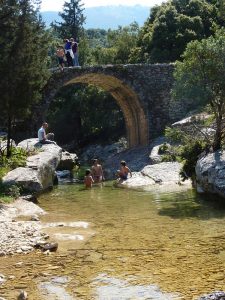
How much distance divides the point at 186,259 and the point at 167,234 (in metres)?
1.97

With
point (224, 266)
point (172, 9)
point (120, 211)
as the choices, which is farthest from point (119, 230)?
point (172, 9)

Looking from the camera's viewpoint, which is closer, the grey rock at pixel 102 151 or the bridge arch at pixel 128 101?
the bridge arch at pixel 128 101

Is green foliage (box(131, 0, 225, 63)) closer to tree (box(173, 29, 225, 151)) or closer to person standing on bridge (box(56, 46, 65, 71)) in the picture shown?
person standing on bridge (box(56, 46, 65, 71))

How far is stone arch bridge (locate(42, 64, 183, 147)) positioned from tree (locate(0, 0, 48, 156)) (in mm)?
10937

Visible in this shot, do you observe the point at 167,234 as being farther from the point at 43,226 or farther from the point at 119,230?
the point at 43,226

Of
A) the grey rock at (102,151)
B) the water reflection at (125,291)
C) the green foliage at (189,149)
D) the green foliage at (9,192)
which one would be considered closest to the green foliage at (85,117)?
the grey rock at (102,151)

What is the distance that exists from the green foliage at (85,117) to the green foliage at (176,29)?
5.16 m

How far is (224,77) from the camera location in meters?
15.9

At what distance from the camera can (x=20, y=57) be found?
1656 cm

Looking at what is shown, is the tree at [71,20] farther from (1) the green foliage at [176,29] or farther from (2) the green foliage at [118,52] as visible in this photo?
(1) the green foliage at [176,29]

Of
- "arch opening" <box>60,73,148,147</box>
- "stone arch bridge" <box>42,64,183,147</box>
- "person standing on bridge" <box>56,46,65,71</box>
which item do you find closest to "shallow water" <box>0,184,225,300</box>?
"person standing on bridge" <box>56,46,65,71</box>

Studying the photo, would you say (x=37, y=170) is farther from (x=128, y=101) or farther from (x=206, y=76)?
(x=128, y=101)

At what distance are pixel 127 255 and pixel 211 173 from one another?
21.8ft

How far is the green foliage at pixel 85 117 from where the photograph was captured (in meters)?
43.8
